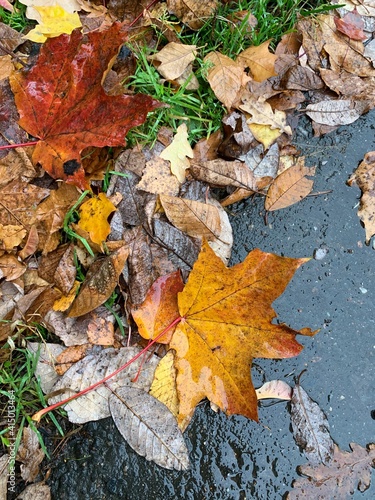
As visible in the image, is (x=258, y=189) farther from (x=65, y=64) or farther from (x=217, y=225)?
(x=65, y=64)

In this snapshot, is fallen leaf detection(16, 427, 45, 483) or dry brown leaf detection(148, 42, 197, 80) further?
dry brown leaf detection(148, 42, 197, 80)

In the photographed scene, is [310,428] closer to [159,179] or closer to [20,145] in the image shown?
[159,179]

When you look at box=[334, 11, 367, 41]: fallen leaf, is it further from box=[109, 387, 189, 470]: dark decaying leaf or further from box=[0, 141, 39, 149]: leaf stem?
box=[109, 387, 189, 470]: dark decaying leaf

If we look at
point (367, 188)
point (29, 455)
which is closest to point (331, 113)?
point (367, 188)

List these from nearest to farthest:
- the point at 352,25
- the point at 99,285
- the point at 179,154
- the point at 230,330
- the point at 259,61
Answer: the point at 230,330
the point at 99,285
the point at 179,154
the point at 259,61
the point at 352,25

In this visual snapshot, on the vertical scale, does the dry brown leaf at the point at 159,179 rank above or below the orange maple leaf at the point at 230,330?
above

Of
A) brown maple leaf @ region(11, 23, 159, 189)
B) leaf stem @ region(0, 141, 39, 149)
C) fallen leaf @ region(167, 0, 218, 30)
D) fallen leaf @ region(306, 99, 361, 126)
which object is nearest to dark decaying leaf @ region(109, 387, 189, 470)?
brown maple leaf @ region(11, 23, 159, 189)

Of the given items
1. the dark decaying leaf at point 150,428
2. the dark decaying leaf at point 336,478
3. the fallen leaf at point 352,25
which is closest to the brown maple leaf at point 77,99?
the dark decaying leaf at point 150,428

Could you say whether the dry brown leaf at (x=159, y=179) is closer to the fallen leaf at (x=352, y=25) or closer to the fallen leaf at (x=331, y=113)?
the fallen leaf at (x=331, y=113)
